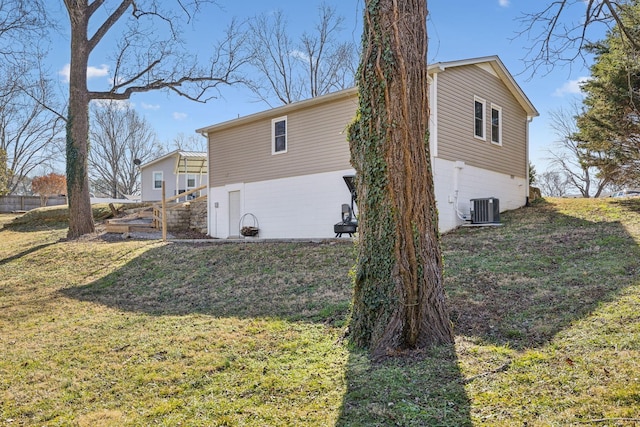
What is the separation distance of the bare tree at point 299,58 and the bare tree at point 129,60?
973 centimetres

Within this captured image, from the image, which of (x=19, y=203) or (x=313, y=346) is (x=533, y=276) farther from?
(x=19, y=203)

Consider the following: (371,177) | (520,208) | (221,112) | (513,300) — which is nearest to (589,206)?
(520,208)

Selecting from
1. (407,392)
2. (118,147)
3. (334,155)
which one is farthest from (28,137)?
(407,392)

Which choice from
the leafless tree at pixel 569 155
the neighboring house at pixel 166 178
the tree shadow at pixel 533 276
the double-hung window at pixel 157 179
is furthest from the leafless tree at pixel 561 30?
the double-hung window at pixel 157 179

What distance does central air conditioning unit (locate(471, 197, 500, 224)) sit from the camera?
11.5m

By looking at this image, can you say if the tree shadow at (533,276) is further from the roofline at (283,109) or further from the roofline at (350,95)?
the roofline at (283,109)

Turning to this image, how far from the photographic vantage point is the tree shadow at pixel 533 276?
4574 millimetres

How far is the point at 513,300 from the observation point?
5395mm

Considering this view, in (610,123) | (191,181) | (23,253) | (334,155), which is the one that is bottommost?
(23,253)

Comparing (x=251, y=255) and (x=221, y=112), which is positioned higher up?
(x=221, y=112)

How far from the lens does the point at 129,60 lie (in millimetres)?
15742

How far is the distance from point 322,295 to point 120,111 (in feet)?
123

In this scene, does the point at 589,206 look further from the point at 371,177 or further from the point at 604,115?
the point at 371,177

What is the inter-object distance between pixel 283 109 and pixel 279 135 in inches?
33.0
